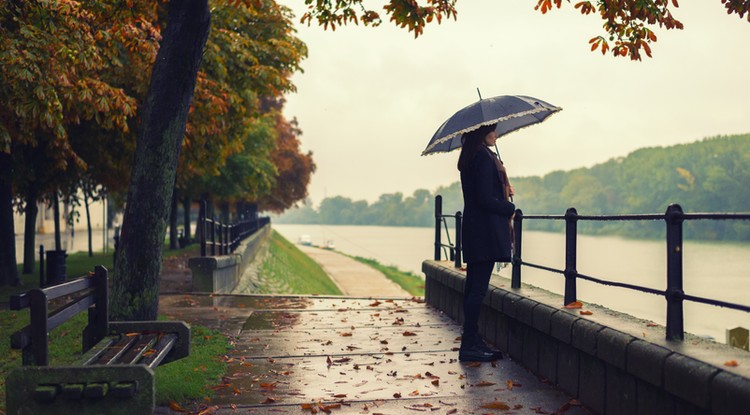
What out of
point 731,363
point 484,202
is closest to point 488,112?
point 484,202

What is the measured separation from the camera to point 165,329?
615cm

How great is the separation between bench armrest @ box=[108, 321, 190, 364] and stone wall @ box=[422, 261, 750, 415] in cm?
289

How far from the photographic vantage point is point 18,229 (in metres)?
48.6

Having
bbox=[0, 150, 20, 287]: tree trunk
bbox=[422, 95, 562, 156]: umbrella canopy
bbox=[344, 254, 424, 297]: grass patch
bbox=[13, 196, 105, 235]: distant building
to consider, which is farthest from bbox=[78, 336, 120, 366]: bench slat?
bbox=[13, 196, 105, 235]: distant building

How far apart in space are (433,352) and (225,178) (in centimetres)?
2190

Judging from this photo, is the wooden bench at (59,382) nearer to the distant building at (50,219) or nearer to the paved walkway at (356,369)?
the paved walkway at (356,369)

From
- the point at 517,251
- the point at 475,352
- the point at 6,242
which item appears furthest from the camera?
the point at 6,242

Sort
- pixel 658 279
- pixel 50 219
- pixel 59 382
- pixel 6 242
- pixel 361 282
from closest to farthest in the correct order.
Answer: pixel 59 382 → pixel 6 242 → pixel 361 282 → pixel 50 219 → pixel 658 279

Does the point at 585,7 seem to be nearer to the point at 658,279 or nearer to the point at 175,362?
the point at 175,362

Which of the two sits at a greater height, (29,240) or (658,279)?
(29,240)

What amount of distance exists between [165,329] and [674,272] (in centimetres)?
390

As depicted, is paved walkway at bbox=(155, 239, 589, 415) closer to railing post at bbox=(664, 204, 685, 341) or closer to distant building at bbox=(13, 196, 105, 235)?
railing post at bbox=(664, 204, 685, 341)

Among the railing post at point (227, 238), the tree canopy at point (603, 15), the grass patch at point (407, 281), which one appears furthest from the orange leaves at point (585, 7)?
the grass patch at point (407, 281)

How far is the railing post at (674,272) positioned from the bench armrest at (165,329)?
3.62 m
